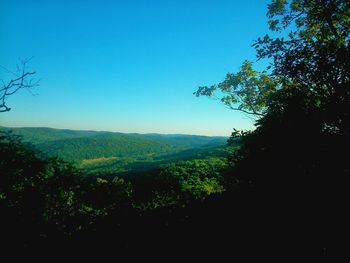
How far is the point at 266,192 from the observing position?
11273 millimetres

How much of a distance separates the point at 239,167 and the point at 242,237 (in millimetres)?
4170

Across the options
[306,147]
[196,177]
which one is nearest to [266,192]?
[306,147]

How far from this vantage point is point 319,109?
11.0 meters

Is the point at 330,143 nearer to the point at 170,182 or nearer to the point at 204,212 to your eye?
the point at 204,212

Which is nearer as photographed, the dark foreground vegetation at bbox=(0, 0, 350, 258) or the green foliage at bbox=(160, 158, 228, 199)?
the dark foreground vegetation at bbox=(0, 0, 350, 258)

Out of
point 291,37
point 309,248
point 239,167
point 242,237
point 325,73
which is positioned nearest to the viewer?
point 309,248

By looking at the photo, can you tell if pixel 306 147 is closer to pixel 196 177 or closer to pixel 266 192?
pixel 266 192

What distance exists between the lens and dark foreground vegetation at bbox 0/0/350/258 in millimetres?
8789

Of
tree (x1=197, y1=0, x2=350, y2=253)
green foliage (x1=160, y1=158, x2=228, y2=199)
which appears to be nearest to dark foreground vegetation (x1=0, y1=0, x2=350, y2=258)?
tree (x1=197, y1=0, x2=350, y2=253)

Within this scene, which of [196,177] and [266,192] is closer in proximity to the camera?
[266,192]

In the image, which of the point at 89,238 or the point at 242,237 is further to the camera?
the point at 89,238

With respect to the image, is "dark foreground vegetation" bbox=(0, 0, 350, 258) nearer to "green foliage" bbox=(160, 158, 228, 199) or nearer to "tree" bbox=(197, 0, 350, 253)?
"tree" bbox=(197, 0, 350, 253)

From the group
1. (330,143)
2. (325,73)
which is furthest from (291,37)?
(330,143)

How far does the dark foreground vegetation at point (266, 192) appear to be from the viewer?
879cm
